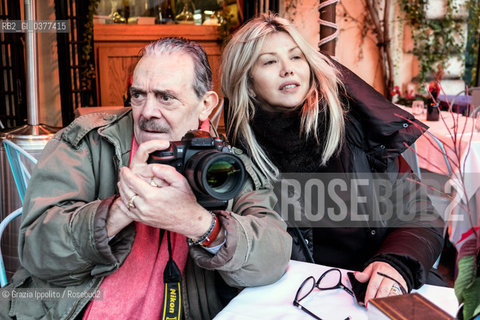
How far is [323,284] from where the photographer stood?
105 cm

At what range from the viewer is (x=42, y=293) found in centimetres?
113

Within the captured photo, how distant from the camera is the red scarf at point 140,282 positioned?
113cm

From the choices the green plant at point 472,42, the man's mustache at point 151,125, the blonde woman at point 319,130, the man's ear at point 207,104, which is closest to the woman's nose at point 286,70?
the blonde woman at point 319,130

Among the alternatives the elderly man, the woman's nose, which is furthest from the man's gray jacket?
the woman's nose

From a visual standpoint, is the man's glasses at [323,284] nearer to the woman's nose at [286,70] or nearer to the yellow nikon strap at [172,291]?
the yellow nikon strap at [172,291]

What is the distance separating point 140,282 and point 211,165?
15.9 inches

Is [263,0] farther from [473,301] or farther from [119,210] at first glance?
[473,301]

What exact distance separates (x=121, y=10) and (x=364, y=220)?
16.9 ft

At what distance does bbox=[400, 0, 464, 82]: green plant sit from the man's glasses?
4928 millimetres

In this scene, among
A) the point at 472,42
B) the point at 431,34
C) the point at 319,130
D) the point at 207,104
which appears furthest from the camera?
the point at 472,42

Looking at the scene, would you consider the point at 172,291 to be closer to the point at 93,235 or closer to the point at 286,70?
the point at 93,235

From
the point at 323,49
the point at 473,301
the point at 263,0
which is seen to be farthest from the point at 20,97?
the point at 473,301

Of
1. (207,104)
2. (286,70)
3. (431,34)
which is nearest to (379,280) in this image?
(207,104)

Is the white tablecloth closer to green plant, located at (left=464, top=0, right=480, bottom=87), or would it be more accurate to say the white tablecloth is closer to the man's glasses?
the man's glasses
